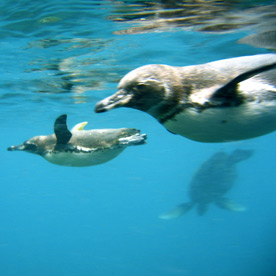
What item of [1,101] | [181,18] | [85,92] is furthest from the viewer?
[1,101]

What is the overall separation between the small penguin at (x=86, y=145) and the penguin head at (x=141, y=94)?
2111 mm

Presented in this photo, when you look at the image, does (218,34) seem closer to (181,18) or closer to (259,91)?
(181,18)

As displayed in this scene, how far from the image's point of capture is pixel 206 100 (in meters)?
2.39

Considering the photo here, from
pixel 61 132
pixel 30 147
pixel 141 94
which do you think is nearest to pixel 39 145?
pixel 30 147

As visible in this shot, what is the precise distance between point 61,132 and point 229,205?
31.0ft

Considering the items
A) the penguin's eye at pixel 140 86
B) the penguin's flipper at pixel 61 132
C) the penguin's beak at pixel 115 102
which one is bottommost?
the penguin's flipper at pixel 61 132

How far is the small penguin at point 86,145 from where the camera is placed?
4.98 m

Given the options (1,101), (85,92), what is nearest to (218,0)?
(85,92)

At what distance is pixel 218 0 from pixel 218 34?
6.25 ft

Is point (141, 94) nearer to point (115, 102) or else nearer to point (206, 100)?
point (115, 102)

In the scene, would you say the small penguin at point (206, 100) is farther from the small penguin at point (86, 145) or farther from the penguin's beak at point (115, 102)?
the small penguin at point (86, 145)

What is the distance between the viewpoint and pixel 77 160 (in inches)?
212

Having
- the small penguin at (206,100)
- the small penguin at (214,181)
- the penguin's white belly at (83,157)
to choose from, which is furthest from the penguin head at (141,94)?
the small penguin at (214,181)

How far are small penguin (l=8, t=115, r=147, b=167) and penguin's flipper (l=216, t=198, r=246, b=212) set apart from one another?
8.47 meters
